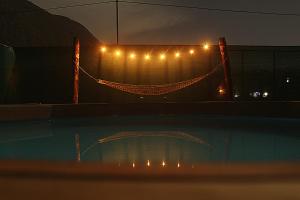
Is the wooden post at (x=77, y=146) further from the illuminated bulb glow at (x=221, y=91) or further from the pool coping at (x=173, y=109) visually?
the illuminated bulb glow at (x=221, y=91)

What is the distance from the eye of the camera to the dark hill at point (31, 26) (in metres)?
74.9

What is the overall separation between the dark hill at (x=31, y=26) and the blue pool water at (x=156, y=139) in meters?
45.3

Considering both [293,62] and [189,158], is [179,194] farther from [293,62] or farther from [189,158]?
[293,62]

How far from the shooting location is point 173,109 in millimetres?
15930

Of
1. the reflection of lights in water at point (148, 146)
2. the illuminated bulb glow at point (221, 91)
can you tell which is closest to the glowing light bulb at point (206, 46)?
the illuminated bulb glow at point (221, 91)

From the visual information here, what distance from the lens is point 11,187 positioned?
10.8ft

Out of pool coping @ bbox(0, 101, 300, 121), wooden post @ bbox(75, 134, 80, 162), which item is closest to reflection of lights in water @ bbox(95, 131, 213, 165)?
wooden post @ bbox(75, 134, 80, 162)

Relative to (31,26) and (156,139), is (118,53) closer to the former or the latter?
(156,139)

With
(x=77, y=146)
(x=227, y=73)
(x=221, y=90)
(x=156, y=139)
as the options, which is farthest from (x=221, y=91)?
(x=77, y=146)

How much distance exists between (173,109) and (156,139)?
5.69m

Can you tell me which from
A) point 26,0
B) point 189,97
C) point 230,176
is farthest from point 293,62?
point 26,0

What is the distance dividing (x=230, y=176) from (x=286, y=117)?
12.3m

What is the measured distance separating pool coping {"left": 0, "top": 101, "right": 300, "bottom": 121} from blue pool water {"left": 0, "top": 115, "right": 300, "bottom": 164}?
29 centimetres

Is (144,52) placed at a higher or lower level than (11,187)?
→ higher
